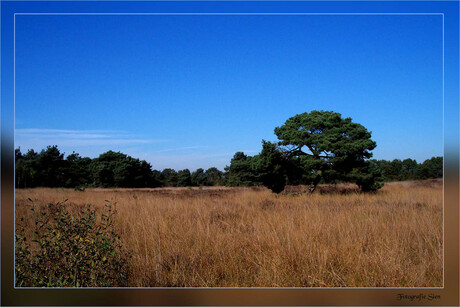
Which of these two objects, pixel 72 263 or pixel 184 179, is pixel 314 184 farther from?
pixel 72 263

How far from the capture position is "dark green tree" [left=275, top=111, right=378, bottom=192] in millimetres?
9555

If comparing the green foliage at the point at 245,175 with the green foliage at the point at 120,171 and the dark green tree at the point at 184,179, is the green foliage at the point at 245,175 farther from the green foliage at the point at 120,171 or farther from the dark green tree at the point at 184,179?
the green foliage at the point at 120,171

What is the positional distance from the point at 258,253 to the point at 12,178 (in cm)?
303

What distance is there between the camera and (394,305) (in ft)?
10.4

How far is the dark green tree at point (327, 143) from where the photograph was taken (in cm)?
955

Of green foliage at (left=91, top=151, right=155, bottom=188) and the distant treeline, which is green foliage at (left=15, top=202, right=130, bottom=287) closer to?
the distant treeline

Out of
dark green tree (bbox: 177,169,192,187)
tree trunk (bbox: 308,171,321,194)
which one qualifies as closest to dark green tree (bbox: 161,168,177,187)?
dark green tree (bbox: 177,169,192,187)

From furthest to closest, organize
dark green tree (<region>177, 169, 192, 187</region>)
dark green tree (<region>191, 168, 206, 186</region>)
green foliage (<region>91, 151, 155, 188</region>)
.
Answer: dark green tree (<region>191, 168, 206, 186</region>) → dark green tree (<region>177, 169, 192, 187</region>) → green foliage (<region>91, 151, 155, 188</region>)

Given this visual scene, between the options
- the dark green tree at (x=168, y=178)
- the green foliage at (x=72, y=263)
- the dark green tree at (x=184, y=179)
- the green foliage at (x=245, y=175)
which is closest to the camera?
the green foliage at (x=72, y=263)

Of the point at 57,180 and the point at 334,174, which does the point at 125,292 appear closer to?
the point at 57,180

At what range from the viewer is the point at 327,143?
9797 millimetres

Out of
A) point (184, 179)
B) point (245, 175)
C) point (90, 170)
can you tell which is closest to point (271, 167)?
point (245, 175)

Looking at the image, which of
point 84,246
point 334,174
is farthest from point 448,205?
point 334,174

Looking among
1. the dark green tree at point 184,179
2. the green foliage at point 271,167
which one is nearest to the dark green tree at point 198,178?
the dark green tree at point 184,179
